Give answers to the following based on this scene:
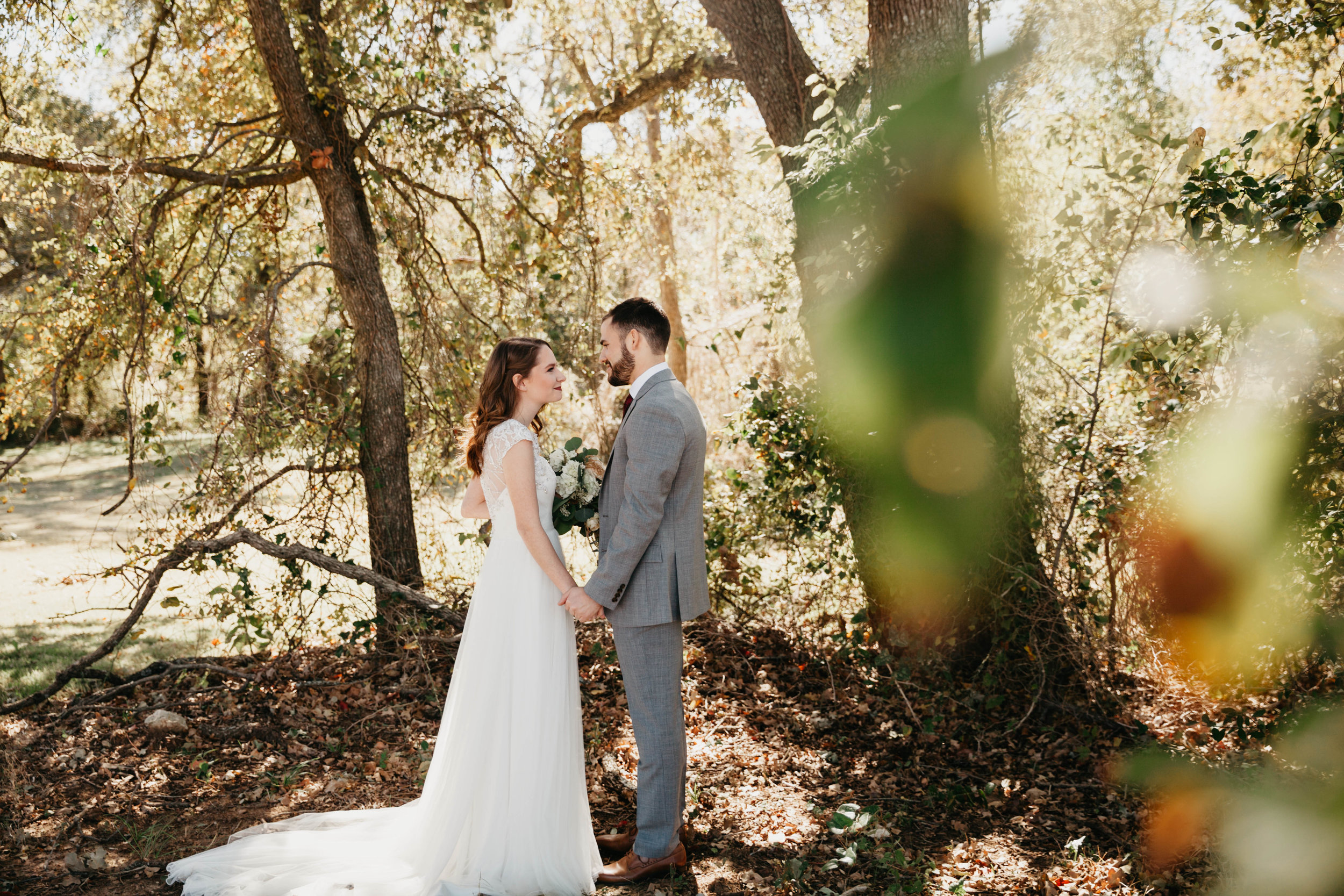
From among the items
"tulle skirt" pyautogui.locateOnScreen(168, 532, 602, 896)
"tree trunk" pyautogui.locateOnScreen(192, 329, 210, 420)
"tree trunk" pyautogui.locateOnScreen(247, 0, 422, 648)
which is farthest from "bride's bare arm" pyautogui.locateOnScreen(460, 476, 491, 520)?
"tree trunk" pyautogui.locateOnScreen(192, 329, 210, 420)

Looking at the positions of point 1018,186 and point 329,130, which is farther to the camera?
point 329,130

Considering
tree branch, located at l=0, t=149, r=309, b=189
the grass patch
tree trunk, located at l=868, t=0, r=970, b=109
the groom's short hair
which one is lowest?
the grass patch

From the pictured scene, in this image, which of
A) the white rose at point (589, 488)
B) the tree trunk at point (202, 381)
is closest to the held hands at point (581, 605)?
the white rose at point (589, 488)

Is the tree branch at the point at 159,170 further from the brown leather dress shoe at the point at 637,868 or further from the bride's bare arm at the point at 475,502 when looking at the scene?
the brown leather dress shoe at the point at 637,868

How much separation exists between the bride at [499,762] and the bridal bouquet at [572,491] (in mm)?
59

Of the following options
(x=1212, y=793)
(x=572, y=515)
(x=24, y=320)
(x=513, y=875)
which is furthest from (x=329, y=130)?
(x=1212, y=793)

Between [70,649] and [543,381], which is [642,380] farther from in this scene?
[70,649]

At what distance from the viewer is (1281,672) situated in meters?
5.35

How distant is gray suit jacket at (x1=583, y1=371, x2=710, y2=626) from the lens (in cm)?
364

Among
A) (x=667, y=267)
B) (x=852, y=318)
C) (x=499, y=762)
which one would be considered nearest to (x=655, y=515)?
(x=499, y=762)

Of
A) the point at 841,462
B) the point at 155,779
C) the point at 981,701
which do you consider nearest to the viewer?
the point at 155,779

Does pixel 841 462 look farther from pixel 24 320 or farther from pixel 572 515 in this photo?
pixel 24 320

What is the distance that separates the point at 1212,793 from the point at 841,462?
2.80m

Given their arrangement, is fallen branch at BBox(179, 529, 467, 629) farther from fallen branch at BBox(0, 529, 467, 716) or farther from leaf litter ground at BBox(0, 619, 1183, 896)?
leaf litter ground at BBox(0, 619, 1183, 896)
